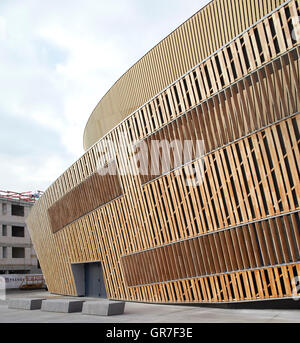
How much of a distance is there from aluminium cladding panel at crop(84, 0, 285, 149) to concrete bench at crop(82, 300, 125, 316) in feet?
32.3

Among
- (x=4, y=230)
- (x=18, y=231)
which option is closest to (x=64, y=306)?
(x=4, y=230)

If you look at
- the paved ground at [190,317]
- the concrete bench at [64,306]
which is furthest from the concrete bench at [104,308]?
the concrete bench at [64,306]

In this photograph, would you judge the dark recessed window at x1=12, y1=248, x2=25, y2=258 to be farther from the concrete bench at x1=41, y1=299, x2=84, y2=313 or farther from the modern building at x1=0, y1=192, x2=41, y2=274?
the concrete bench at x1=41, y1=299, x2=84, y2=313

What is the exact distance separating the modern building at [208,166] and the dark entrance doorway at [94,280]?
7.47 ft

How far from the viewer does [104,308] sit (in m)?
14.0

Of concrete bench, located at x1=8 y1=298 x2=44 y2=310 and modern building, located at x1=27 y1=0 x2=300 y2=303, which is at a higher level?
modern building, located at x1=27 y1=0 x2=300 y2=303

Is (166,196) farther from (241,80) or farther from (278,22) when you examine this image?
(278,22)

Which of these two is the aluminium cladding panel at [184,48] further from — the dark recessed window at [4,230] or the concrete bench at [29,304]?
the dark recessed window at [4,230]

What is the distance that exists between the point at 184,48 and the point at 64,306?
38.7 feet

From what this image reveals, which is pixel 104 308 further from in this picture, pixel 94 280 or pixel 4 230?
pixel 4 230

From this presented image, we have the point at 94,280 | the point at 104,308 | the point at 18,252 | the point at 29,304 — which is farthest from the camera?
the point at 18,252

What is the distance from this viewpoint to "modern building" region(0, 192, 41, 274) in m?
49.5

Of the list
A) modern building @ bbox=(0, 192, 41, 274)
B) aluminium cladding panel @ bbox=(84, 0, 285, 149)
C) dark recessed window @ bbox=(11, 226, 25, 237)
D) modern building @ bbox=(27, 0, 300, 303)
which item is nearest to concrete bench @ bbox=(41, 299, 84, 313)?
modern building @ bbox=(27, 0, 300, 303)

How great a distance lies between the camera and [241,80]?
Result: 45.3 ft
